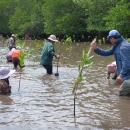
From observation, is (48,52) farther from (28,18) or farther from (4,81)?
(28,18)

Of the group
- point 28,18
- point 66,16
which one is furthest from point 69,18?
point 28,18

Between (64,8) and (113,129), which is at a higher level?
(64,8)

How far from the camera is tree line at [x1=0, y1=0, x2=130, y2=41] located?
25719 millimetres

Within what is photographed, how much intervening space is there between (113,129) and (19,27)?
184 ft

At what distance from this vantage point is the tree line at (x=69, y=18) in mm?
25719

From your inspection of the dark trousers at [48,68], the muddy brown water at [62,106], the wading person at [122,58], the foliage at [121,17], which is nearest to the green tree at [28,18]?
the foliage at [121,17]

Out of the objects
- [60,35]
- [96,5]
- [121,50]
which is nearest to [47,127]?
[121,50]

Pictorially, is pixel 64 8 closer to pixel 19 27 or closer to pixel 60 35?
pixel 60 35

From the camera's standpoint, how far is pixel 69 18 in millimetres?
43406

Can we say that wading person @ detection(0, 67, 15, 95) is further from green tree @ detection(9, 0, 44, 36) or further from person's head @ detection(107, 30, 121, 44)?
green tree @ detection(9, 0, 44, 36)

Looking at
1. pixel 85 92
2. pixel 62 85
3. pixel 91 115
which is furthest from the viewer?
pixel 62 85

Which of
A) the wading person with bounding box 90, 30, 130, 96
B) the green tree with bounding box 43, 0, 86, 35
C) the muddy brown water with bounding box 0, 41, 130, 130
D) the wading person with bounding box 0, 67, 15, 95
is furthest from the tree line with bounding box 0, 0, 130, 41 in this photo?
the wading person with bounding box 0, 67, 15, 95

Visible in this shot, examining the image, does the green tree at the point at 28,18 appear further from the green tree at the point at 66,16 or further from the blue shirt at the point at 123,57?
the blue shirt at the point at 123,57

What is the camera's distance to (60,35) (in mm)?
50469
